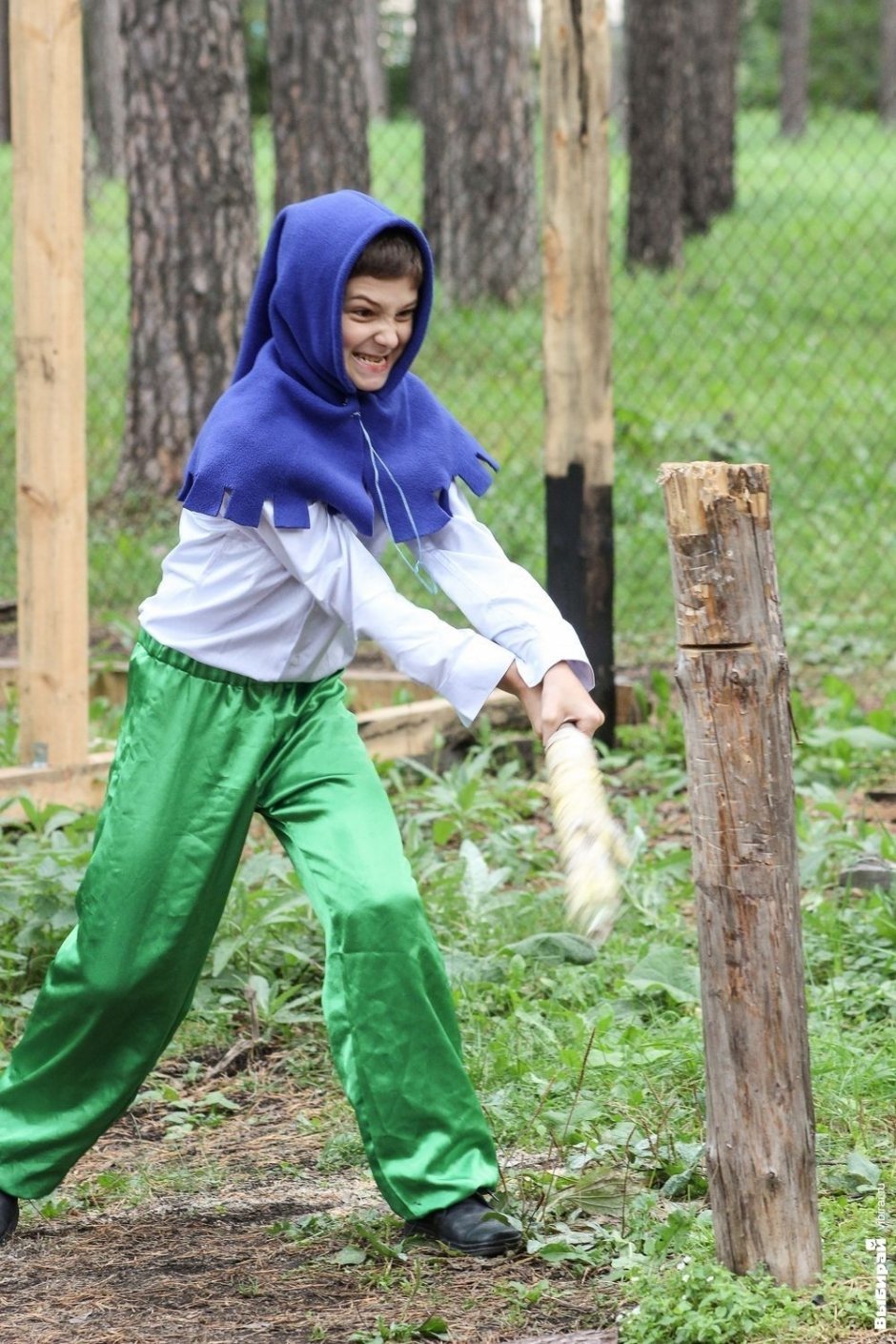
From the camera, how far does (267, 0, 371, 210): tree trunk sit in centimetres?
1071

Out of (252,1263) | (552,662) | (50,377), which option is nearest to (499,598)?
(552,662)

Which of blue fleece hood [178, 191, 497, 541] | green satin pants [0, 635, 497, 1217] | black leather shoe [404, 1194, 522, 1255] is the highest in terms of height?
blue fleece hood [178, 191, 497, 541]

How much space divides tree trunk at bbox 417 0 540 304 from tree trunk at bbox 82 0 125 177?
545cm

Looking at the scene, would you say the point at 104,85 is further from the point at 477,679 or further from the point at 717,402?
the point at 477,679

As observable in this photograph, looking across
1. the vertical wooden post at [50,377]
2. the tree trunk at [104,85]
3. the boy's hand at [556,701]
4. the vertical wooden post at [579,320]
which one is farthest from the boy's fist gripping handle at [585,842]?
the tree trunk at [104,85]

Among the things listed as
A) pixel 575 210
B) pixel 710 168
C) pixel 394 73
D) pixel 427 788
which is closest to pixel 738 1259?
pixel 427 788

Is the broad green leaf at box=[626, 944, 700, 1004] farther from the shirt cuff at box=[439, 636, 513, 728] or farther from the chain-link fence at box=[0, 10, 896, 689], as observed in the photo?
the chain-link fence at box=[0, 10, 896, 689]

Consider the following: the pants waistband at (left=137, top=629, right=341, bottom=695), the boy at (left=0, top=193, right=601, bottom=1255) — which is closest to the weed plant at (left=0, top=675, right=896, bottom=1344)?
the boy at (left=0, top=193, right=601, bottom=1255)

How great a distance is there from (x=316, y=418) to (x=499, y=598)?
16.8 inches

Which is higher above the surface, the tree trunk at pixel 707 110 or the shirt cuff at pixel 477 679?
the tree trunk at pixel 707 110

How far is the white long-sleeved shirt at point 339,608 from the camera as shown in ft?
8.93

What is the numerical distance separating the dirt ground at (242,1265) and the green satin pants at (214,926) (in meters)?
0.13

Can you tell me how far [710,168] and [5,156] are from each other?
6.96m

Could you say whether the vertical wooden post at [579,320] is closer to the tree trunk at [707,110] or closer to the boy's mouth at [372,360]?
the boy's mouth at [372,360]
